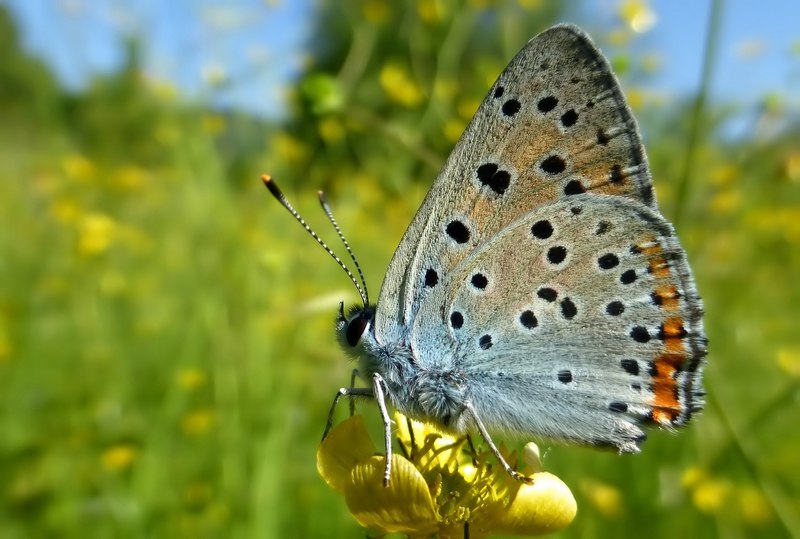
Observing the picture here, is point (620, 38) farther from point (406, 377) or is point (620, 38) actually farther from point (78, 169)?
point (78, 169)

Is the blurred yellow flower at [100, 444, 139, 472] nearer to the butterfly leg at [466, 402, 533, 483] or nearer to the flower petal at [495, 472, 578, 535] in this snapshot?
the butterfly leg at [466, 402, 533, 483]

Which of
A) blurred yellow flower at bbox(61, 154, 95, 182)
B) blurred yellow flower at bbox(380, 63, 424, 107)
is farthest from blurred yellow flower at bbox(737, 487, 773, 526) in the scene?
blurred yellow flower at bbox(61, 154, 95, 182)

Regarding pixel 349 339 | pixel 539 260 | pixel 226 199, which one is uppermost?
pixel 226 199

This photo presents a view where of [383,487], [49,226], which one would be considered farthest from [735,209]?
[49,226]

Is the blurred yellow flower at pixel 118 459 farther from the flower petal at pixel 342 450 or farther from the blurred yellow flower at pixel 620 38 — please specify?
the blurred yellow flower at pixel 620 38

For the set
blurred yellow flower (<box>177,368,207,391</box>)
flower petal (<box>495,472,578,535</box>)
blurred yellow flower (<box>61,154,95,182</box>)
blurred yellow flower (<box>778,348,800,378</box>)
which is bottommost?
flower petal (<box>495,472,578,535</box>)

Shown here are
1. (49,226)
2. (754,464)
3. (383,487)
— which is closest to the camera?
(383,487)

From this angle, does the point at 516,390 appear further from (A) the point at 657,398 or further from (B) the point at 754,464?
(B) the point at 754,464

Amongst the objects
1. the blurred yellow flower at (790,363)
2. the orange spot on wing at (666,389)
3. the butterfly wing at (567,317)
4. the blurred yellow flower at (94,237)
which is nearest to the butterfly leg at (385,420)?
the butterfly wing at (567,317)
